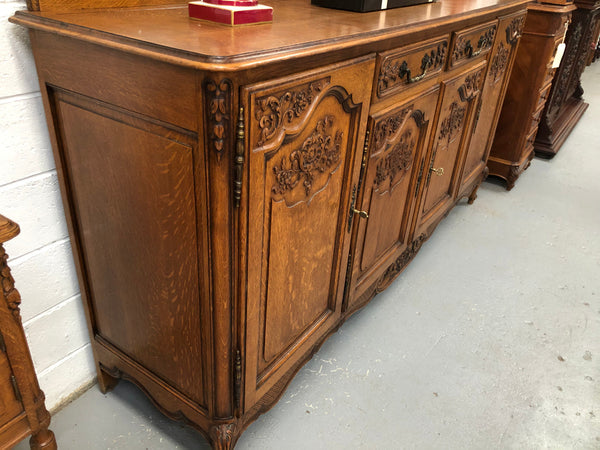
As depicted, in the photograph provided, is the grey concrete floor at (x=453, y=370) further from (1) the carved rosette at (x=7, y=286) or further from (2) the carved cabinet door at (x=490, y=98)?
(1) the carved rosette at (x=7, y=286)

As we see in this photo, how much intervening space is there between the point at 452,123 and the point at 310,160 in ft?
3.09

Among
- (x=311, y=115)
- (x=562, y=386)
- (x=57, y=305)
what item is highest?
(x=311, y=115)

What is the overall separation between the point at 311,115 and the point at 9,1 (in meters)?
0.62

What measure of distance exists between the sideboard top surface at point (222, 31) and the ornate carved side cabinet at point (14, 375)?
1.20 feet

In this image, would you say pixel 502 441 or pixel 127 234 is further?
pixel 502 441

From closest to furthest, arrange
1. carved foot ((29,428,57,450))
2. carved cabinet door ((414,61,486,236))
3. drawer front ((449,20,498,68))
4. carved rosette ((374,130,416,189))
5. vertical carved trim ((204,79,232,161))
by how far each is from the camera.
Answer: vertical carved trim ((204,79,232,161))
carved foot ((29,428,57,450))
carved rosette ((374,130,416,189))
drawer front ((449,20,498,68))
carved cabinet door ((414,61,486,236))

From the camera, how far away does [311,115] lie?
0.91m

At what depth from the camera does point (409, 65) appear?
3.97 ft

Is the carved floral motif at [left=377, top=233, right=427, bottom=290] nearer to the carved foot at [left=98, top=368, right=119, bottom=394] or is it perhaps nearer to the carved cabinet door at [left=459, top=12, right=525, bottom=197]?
the carved cabinet door at [left=459, top=12, right=525, bottom=197]

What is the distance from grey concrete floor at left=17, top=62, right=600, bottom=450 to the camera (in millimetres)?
1294

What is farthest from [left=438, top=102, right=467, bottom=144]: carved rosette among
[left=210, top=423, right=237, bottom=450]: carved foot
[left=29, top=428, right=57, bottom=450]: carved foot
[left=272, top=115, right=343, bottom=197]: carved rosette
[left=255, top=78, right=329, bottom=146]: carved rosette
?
[left=29, top=428, right=57, bottom=450]: carved foot

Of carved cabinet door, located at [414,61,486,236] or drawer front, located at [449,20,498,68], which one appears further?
carved cabinet door, located at [414,61,486,236]

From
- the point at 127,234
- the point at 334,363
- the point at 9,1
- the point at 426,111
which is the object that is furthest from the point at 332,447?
the point at 9,1

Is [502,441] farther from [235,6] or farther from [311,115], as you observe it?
[235,6]
